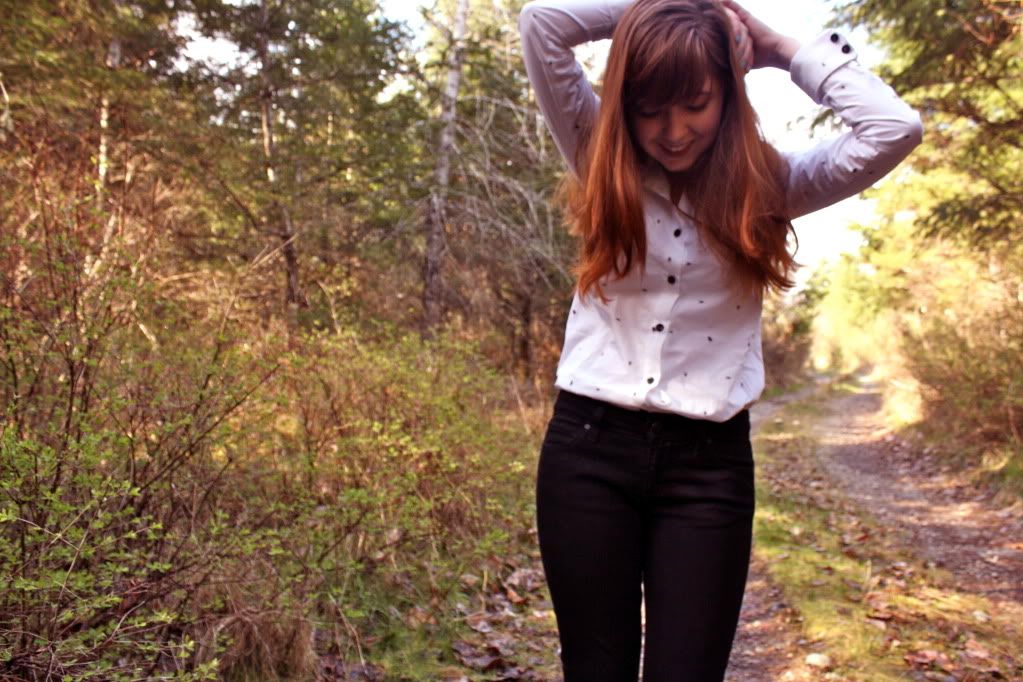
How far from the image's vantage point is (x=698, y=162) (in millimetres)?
1635

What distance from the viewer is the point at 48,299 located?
8.08ft

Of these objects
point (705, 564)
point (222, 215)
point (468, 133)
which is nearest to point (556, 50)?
point (705, 564)

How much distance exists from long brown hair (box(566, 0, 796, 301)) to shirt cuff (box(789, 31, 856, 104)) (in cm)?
17

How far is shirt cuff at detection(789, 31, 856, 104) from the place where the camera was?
1632 mm

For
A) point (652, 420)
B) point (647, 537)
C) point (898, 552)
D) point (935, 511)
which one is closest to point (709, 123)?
point (652, 420)

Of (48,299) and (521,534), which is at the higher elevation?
(48,299)

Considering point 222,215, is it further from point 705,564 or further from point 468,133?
point 705,564

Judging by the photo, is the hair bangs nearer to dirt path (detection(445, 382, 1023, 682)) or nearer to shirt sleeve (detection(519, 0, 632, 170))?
shirt sleeve (detection(519, 0, 632, 170))

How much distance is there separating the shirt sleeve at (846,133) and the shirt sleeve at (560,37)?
0.44 m

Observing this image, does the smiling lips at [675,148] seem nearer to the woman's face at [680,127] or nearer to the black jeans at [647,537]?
the woman's face at [680,127]

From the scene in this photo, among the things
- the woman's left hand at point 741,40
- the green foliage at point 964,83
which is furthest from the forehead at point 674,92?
the green foliage at point 964,83

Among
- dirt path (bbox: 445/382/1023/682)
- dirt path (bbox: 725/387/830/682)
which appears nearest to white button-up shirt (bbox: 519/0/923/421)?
dirt path (bbox: 445/382/1023/682)

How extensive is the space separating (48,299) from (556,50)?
185 cm

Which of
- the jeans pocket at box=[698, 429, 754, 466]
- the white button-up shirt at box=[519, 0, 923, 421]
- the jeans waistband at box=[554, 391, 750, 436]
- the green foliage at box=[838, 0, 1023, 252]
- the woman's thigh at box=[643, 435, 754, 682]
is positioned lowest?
the woman's thigh at box=[643, 435, 754, 682]
